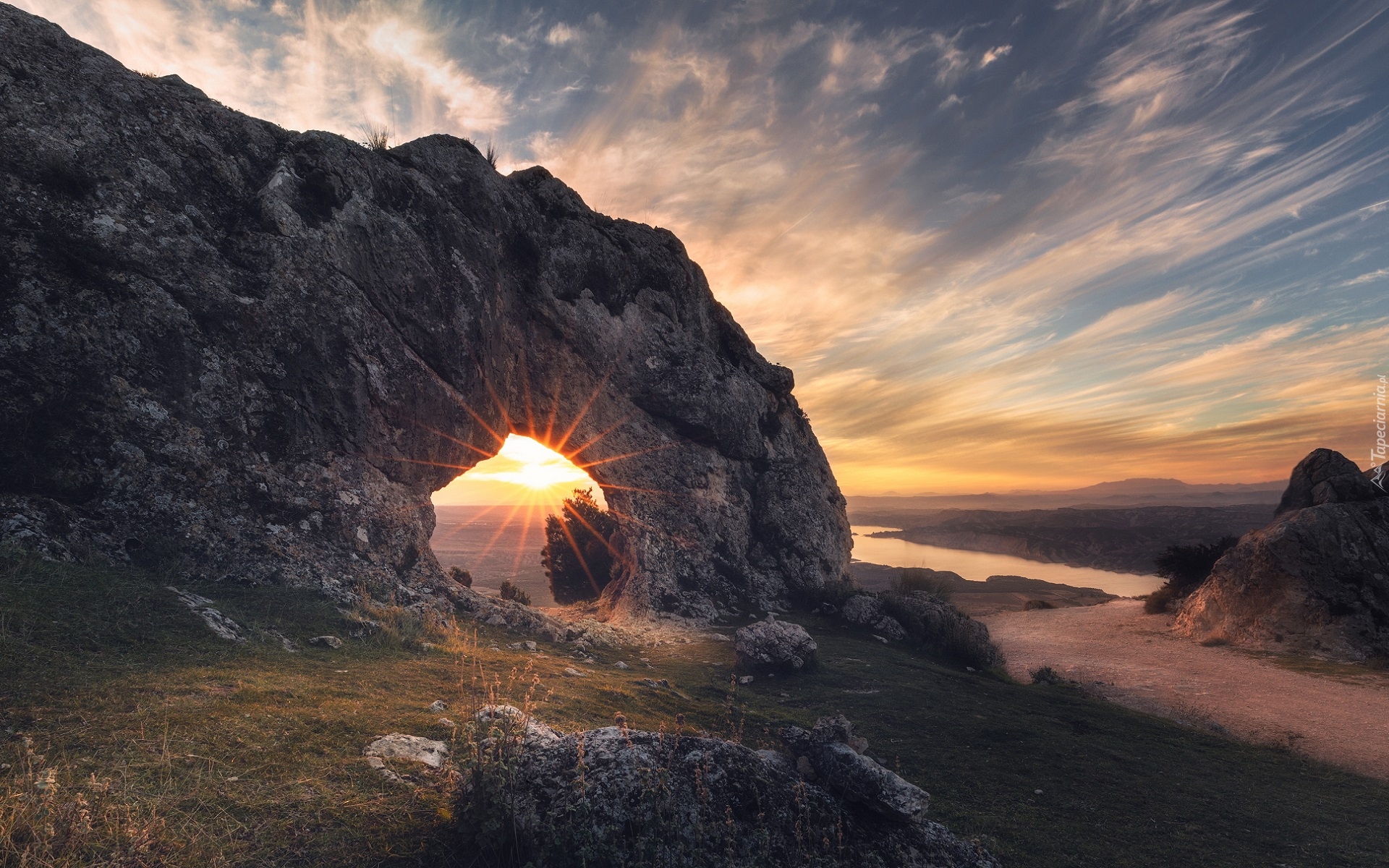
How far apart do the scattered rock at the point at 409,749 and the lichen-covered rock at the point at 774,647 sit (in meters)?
9.36

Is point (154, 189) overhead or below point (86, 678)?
overhead

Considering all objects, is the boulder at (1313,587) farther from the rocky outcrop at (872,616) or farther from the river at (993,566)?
the river at (993,566)

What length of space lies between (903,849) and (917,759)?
4.44 m

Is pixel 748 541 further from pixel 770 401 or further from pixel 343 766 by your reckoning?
pixel 343 766

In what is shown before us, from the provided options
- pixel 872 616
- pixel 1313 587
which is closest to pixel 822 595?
pixel 872 616

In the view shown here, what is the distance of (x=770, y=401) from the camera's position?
26.0 m

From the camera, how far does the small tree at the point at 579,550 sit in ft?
86.4

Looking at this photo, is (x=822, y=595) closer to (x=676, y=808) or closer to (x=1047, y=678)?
(x=1047, y=678)

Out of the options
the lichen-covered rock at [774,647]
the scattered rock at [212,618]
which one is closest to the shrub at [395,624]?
the scattered rock at [212,618]

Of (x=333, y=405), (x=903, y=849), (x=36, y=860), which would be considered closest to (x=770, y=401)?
(x=333, y=405)

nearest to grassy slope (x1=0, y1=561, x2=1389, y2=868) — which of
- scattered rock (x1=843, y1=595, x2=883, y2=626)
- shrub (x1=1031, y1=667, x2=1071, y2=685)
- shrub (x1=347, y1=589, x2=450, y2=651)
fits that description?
shrub (x1=347, y1=589, x2=450, y2=651)

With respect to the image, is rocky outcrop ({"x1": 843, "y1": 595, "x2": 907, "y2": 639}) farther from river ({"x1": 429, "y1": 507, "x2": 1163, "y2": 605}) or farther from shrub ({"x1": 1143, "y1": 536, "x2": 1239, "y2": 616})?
river ({"x1": 429, "y1": 507, "x2": 1163, "y2": 605})

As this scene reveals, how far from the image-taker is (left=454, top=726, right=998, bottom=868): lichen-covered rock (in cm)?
392

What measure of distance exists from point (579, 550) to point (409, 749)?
2186 centimetres
